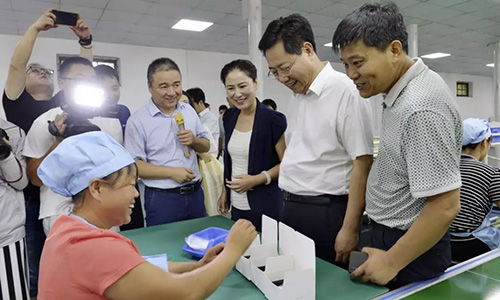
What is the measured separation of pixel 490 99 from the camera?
13555mm

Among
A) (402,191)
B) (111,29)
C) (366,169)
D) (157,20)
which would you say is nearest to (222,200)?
(366,169)

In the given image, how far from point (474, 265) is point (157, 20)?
17.5 ft

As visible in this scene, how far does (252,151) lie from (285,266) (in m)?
0.89

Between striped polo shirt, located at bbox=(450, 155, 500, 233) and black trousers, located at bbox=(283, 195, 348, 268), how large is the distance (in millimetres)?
664

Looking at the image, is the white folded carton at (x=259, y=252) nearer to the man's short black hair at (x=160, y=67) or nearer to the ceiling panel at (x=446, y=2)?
the man's short black hair at (x=160, y=67)

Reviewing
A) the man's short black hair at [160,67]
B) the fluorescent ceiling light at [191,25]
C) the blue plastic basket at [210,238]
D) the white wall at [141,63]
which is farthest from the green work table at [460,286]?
the fluorescent ceiling light at [191,25]

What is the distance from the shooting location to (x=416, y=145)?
86cm

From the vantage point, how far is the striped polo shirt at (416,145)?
84 cm

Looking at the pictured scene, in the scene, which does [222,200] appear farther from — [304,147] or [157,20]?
[157,20]

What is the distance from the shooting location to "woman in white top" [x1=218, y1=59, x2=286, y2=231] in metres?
1.81

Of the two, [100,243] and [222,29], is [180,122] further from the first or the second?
[222,29]

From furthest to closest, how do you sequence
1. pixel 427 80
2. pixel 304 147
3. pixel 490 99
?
pixel 490 99, pixel 304 147, pixel 427 80

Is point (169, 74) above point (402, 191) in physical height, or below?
above

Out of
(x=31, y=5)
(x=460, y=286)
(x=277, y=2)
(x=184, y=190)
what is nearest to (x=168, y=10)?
(x=277, y=2)
